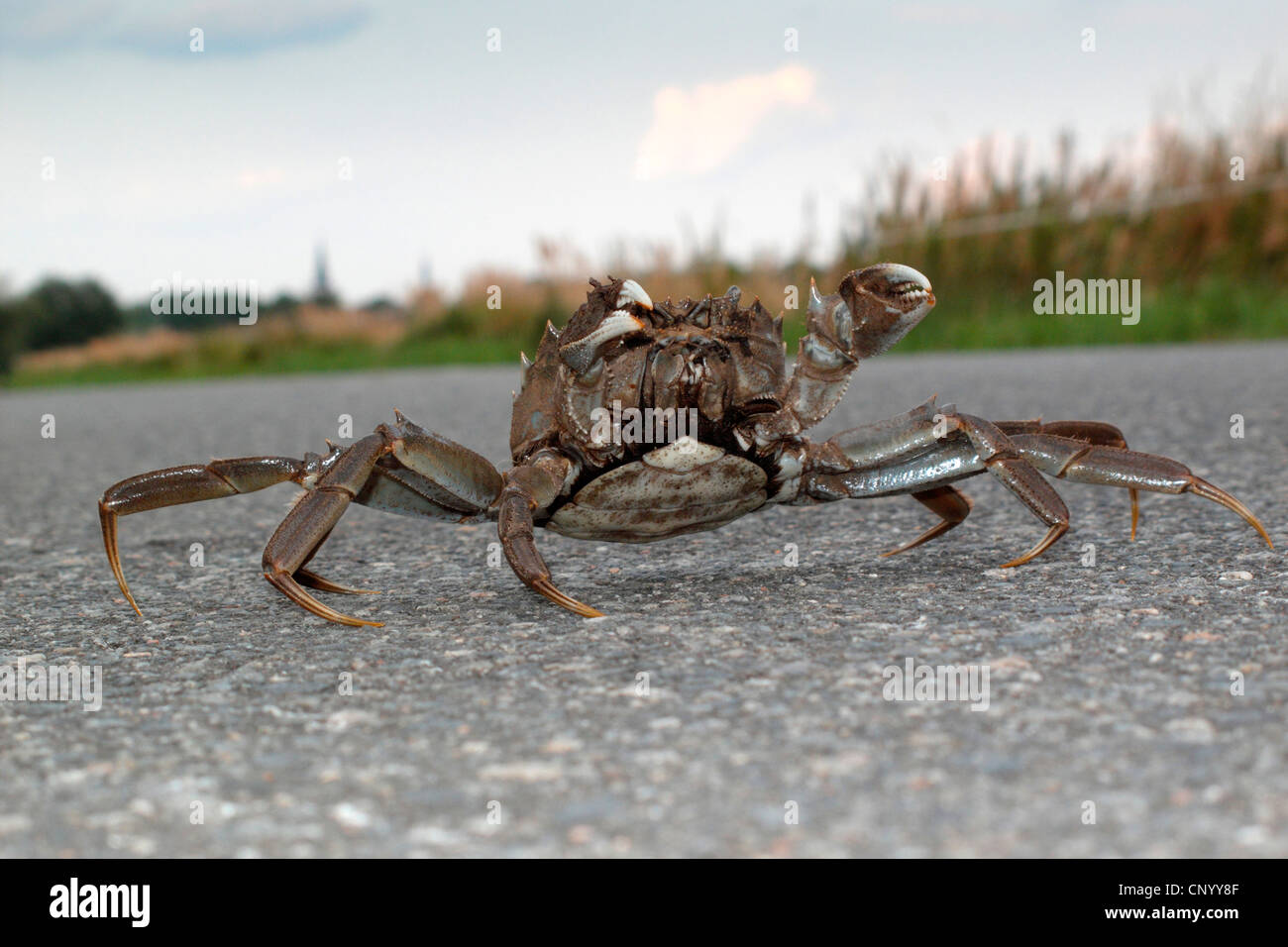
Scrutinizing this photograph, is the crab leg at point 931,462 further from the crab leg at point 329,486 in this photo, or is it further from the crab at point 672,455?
the crab leg at point 329,486

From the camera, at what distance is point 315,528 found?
334 centimetres

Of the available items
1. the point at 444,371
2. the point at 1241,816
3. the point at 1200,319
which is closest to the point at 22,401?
the point at 444,371

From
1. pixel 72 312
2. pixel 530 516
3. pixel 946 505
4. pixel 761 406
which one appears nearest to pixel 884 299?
pixel 761 406

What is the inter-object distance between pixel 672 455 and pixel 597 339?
0.37 meters

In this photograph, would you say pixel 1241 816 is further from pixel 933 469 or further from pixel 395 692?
pixel 933 469

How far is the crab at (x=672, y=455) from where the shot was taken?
348 cm

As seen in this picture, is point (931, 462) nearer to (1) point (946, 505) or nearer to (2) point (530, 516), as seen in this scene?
(1) point (946, 505)

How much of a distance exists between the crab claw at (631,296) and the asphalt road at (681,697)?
0.77m

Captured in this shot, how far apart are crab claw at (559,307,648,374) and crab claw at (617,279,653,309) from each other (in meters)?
0.01

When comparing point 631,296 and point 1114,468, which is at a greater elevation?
point 631,296

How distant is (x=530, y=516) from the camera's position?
3332 millimetres

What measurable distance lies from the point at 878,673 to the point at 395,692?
949 mm

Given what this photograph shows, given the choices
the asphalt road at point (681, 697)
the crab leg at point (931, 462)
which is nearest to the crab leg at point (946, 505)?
the asphalt road at point (681, 697)

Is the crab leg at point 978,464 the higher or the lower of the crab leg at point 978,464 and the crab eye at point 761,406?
the lower
